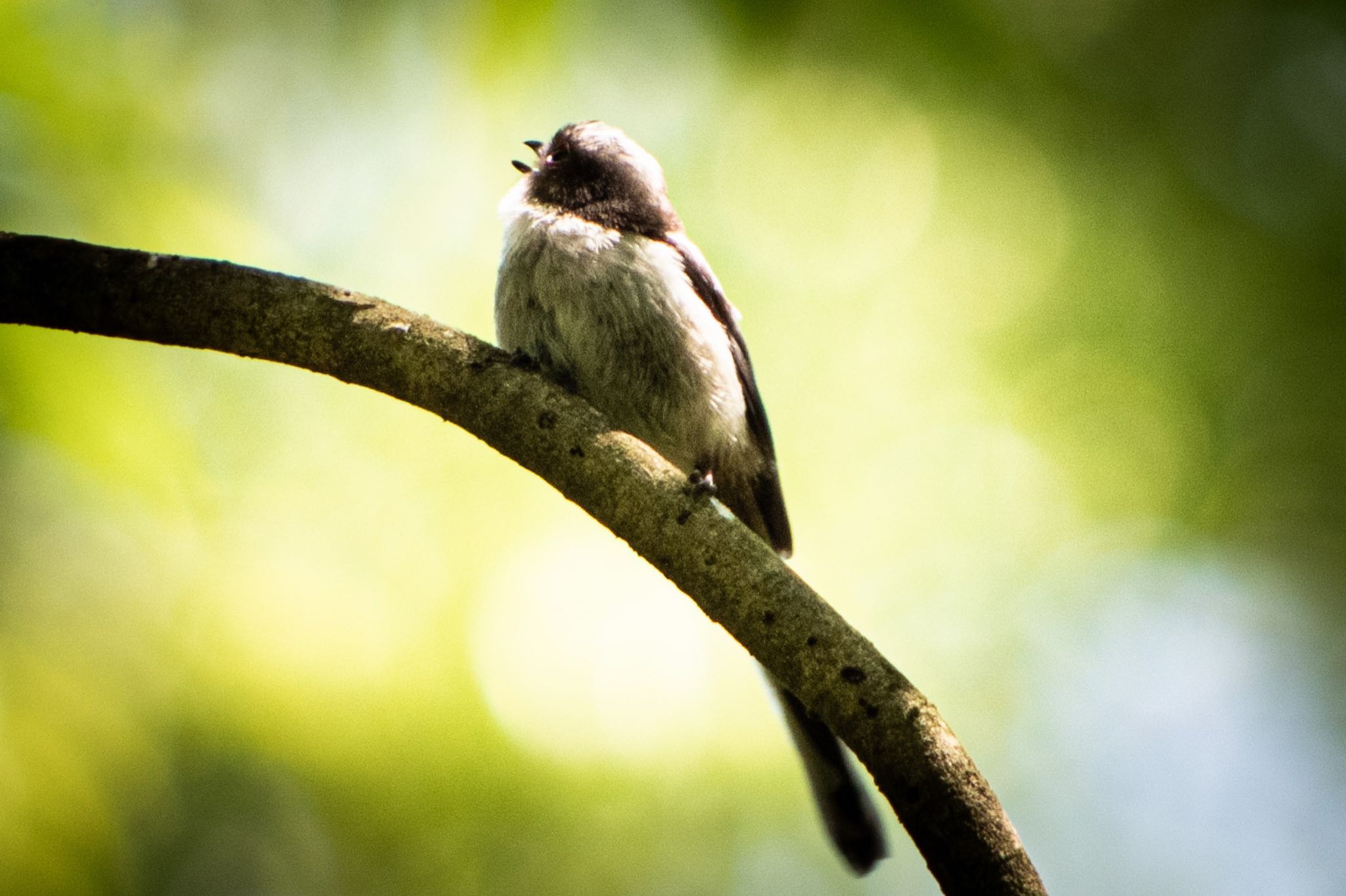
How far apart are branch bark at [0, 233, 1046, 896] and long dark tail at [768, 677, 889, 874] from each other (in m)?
0.90

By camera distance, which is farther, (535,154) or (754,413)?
(535,154)

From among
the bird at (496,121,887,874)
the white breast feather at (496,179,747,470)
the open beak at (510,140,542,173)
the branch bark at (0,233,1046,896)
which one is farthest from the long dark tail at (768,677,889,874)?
the open beak at (510,140,542,173)

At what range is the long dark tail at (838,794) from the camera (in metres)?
2.83

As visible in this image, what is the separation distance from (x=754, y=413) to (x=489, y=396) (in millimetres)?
1667

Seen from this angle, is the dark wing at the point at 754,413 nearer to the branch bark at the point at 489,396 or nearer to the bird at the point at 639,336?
the bird at the point at 639,336

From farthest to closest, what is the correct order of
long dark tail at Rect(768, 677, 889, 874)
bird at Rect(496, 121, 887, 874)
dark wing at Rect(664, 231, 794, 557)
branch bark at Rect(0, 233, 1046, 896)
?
dark wing at Rect(664, 231, 794, 557), bird at Rect(496, 121, 887, 874), long dark tail at Rect(768, 677, 889, 874), branch bark at Rect(0, 233, 1046, 896)

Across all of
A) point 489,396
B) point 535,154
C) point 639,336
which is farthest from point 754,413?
point 489,396

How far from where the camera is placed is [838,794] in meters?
2.89

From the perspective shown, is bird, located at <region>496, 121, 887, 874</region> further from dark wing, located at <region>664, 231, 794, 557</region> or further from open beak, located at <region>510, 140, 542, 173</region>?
open beak, located at <region>510, 140, 542, 173</region>

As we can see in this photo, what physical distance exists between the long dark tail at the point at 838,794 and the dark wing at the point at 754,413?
906 mm

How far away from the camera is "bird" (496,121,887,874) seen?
3289mm

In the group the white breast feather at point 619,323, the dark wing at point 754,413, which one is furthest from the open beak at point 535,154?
the dark wing at point 754,413

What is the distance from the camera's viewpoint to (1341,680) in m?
5.05

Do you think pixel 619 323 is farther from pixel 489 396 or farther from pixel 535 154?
pixel 535 154
